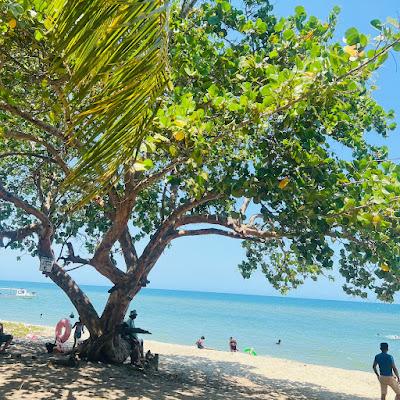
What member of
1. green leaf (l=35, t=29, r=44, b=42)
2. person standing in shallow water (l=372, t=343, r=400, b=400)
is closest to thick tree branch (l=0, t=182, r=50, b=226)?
green leaf (l=35, t=29, r=44, b=42)

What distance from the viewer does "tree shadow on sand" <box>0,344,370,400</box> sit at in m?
7.53

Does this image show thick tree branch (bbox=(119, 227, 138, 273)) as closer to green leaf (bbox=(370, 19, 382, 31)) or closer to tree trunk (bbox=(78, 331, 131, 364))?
tree trunk (bbox=(78, 331, 131, 364))

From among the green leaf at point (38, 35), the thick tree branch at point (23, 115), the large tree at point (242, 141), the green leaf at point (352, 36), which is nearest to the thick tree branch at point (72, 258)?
the large tree at point (242, 141)

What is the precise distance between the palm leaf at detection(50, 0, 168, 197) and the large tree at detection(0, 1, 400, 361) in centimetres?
9

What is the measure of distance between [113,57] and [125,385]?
774cm

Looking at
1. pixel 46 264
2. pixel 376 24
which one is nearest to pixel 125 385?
pixel 46 264

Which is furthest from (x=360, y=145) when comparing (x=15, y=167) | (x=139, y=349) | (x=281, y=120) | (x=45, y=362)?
(x=15, y=167)

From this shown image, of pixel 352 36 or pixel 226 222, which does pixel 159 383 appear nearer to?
pixel 226 222

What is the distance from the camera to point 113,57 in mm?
2178

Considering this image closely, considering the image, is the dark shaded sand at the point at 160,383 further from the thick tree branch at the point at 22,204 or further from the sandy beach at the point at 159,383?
the thick tree branch at the point at 22,204

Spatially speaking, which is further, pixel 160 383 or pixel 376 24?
pixel 160 383

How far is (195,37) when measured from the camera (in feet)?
27.8

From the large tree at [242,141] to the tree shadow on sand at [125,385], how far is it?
1.23m

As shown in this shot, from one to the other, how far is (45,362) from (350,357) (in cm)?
3439
